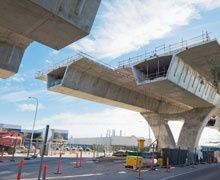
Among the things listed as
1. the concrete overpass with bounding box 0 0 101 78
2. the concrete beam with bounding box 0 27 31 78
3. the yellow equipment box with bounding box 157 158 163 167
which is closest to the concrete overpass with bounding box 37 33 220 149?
the yellow equipment box with bounding box 157 158 163 167

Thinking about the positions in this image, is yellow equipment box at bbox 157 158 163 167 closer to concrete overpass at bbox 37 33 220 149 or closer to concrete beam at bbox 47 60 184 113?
concrete overpass at bbox 37 33 220 149

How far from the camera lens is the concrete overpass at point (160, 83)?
113ft

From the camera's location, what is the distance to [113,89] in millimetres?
47719

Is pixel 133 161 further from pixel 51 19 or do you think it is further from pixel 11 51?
pixel 51 19

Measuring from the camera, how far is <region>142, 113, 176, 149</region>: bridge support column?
61.0m

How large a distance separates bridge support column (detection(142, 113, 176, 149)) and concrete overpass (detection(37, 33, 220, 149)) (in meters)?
0.36

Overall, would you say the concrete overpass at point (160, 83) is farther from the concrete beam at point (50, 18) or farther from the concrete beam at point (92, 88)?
the concrete beam at point (50, 18)

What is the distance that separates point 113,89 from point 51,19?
37724 mm

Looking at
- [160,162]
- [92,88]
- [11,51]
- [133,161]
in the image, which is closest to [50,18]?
[11,51]

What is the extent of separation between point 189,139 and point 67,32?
47175 millimetres

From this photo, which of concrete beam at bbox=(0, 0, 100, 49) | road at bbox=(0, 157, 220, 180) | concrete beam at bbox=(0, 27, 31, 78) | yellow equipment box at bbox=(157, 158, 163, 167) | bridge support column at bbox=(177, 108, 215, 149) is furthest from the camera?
bridge support column at bbox=(177, 108, 215, 149)

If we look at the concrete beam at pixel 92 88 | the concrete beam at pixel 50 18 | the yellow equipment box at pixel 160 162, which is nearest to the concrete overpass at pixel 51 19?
the concrete beam at pixel 50 18

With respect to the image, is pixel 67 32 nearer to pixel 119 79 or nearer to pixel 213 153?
pixel 119 79

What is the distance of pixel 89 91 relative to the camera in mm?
43812
